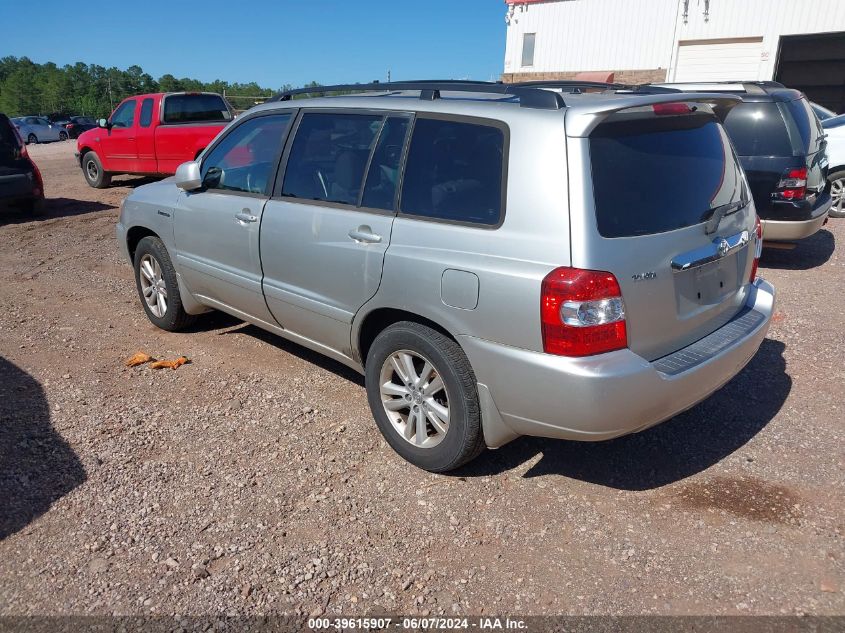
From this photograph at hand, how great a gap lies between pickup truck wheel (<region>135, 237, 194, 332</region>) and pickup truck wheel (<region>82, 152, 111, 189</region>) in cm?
965

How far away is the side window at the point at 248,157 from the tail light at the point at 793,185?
5.25 meters

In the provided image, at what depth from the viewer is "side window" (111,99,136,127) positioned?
13094 mm

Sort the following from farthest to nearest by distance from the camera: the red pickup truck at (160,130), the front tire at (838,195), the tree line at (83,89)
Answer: the tree line at (83,89) < the red pickup truck at (160,130) < the front tire at (838,195)

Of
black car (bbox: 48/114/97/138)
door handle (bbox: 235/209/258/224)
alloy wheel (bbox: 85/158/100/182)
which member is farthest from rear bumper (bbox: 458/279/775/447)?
black car (bbox: 48/114/97/138)

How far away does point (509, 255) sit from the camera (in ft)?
9.47

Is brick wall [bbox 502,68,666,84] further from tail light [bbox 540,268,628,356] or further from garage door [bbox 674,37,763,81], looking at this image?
tail light [bbox 540,268,628,356]

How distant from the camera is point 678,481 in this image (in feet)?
11.3

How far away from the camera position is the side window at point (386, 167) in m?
3.51

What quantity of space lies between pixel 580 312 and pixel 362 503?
1.41m

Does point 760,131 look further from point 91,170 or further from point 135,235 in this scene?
point 91,170

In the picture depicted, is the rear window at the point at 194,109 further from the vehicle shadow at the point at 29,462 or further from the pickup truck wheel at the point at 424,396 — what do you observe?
the pickup truck wheel at the point at 424,396

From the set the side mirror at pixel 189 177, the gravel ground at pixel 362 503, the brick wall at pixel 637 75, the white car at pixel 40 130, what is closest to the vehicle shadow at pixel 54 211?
the gravel ground at pixel 362 503

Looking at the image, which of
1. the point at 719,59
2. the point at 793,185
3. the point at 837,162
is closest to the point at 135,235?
the point at 793,185

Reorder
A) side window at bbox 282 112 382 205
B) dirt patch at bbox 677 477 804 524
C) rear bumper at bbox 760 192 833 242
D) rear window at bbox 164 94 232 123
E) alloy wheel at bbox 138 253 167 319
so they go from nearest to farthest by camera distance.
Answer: dirt patch at bbox 677 477 804 524
side window at bbox 282 112 382 205
alloy wheel at bbox 138 253 167 319
rear bumper at bbox 760 192 833 242
rear window at bbox 164 94 232 123
